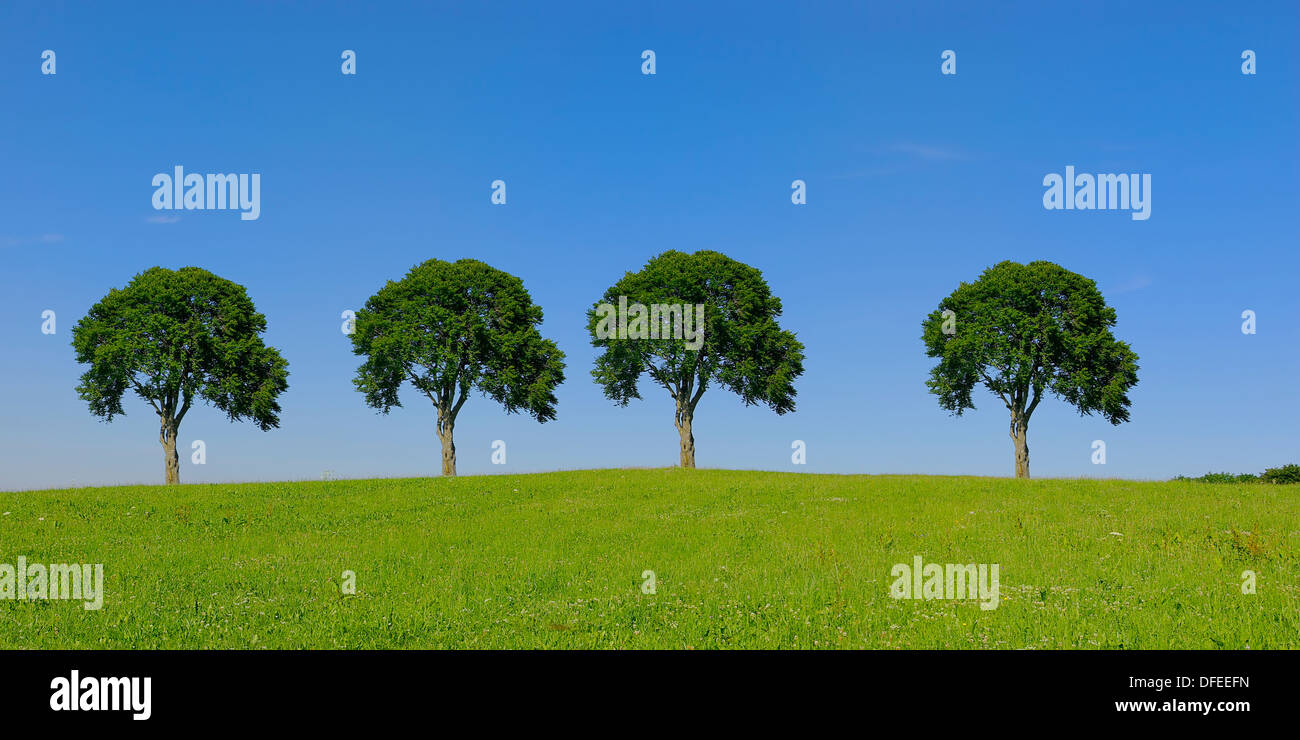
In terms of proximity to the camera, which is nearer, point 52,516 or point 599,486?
point 52,516

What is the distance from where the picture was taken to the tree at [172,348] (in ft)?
159

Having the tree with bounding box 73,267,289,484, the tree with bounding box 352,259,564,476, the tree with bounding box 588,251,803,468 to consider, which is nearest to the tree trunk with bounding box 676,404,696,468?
the tree with bounding box 588,251,803,468

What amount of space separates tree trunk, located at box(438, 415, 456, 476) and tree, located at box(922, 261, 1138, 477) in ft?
103

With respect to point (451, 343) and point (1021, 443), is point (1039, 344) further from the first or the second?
point (451, 343)

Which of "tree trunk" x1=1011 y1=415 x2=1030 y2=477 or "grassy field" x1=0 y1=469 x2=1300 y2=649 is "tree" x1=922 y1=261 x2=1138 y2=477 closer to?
"tree trunk" x1=1011 y1=415 x2=1030 y2=477

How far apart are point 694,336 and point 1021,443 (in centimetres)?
2120

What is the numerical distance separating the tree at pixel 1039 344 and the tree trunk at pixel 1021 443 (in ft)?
0.19

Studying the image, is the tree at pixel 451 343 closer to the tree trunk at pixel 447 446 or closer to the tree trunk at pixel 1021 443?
the tree trunk at pixel 447 446

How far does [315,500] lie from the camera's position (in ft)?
108

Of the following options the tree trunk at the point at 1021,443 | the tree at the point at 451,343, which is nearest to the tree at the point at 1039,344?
the tree trunk at the point at 1021,443
